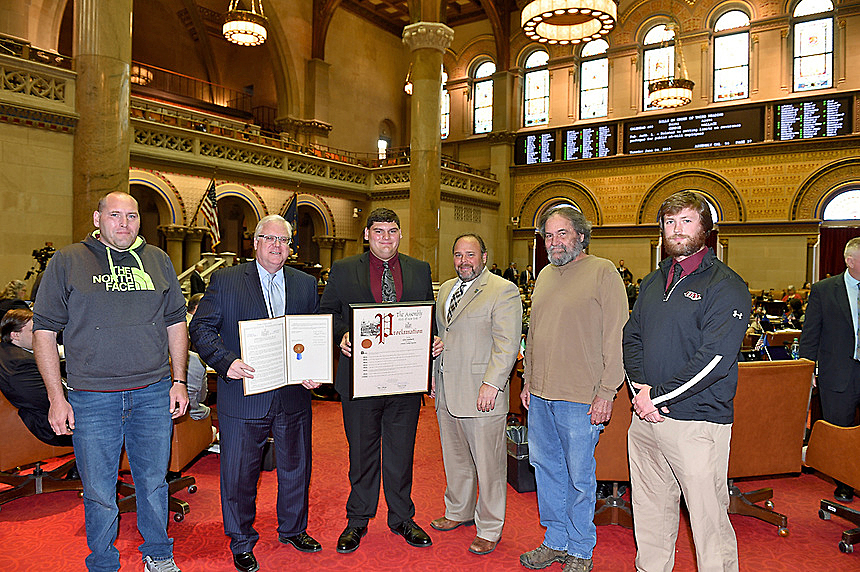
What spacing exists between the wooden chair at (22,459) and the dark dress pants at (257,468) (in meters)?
1.68

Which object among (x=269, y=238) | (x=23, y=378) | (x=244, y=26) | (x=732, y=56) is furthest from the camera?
(x=732, y=56)

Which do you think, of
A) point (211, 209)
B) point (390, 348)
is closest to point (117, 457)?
point (390, 348)

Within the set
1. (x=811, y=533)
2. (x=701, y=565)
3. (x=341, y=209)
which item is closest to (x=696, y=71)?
(x=341, y=209)

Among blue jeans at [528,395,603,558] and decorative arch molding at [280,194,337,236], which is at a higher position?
decorative arch molding at [280,194,337,236]

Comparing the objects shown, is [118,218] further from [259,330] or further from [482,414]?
[482,414]

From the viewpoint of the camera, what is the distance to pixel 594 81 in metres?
21.3

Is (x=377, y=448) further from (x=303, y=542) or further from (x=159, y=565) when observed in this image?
(x=159, y=565)

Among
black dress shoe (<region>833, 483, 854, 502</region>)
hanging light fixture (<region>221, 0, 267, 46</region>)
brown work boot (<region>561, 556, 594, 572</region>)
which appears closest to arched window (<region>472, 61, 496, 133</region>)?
hanging light fixture (<region>221, 0, 267, 46</region>)

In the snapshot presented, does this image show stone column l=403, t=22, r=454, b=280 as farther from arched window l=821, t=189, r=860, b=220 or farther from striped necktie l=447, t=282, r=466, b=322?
arched window l=821, t=189, r=860, b=220

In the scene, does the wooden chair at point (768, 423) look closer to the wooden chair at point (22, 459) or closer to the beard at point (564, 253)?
the beard at point (564, 253)

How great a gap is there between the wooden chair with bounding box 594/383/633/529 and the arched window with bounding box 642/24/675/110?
18649 mm

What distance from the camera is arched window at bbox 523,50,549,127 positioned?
22.2 meters

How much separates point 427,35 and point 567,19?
→ 9.72 feet

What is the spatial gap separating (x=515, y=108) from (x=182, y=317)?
2134 centimetres
